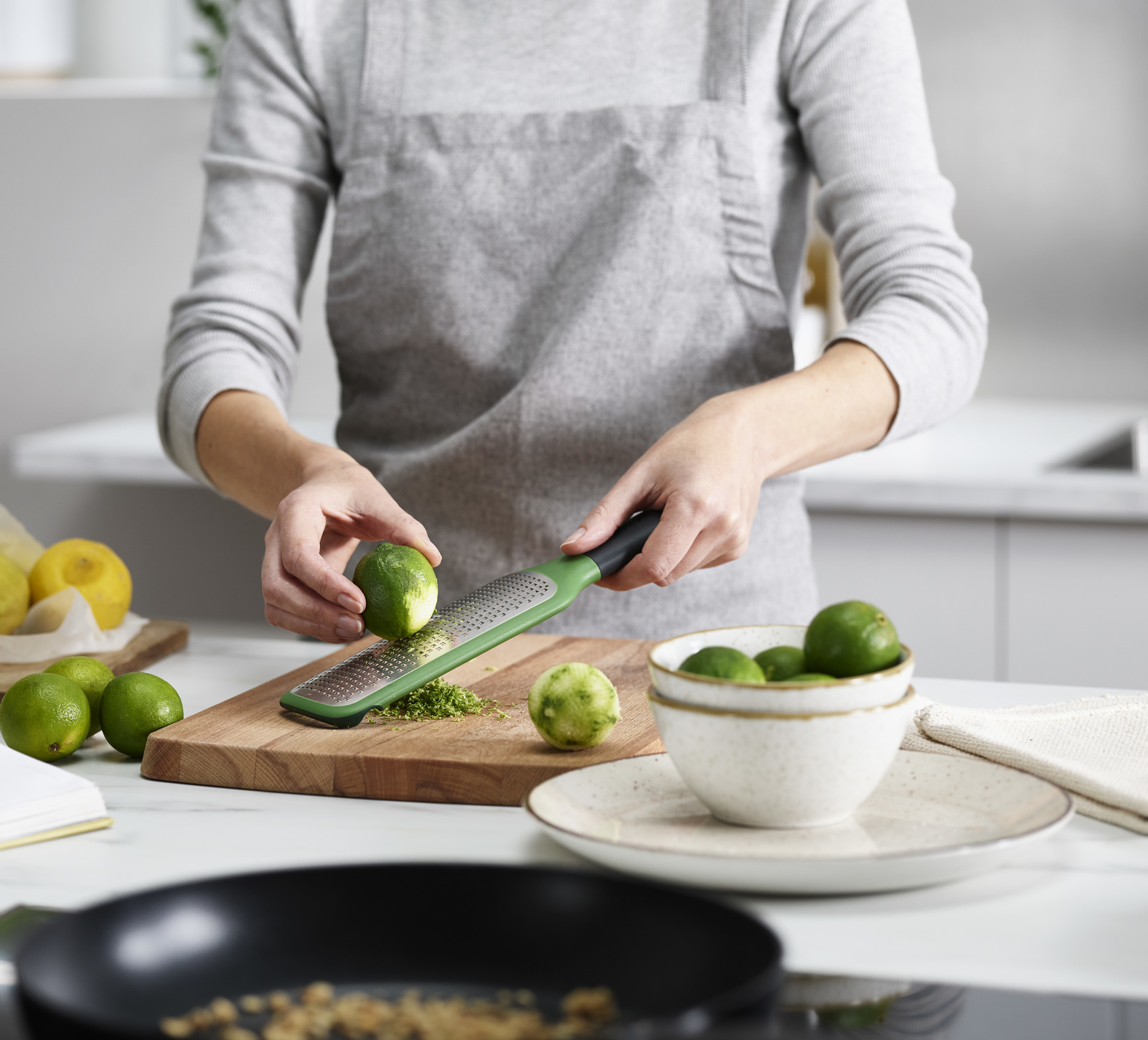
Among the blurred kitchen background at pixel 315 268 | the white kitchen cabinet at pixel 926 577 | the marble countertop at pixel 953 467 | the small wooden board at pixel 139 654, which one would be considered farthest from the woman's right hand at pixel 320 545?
the blurred kitchen background at pixel 315 268

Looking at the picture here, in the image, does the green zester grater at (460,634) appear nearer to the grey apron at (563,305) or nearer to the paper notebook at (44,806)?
the paper notebook at (44,806)

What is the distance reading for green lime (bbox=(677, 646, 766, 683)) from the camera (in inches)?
26.3

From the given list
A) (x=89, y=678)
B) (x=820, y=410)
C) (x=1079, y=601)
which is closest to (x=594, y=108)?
(x=820, y=410)

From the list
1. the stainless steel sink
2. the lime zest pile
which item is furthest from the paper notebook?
the stainless steel sink

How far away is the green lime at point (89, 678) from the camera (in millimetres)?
933

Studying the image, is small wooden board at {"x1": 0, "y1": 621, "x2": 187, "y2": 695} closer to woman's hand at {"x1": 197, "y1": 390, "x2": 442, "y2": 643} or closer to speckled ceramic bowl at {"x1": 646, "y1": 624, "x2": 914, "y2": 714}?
woman's hand at {"x1": 197, "y1": 390, "x2": 442, "y2": 643}

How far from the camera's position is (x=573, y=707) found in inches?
33.1

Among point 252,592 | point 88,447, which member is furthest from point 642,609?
point 252,592

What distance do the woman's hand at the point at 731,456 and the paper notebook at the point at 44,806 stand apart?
375 millimetres

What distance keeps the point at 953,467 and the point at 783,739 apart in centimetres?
138

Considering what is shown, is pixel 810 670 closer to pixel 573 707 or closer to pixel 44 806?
pixel 573 707

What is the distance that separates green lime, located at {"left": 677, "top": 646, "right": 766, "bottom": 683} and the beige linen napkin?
0.77ft

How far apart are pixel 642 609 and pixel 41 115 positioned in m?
1.94

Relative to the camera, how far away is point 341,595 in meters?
0.95
